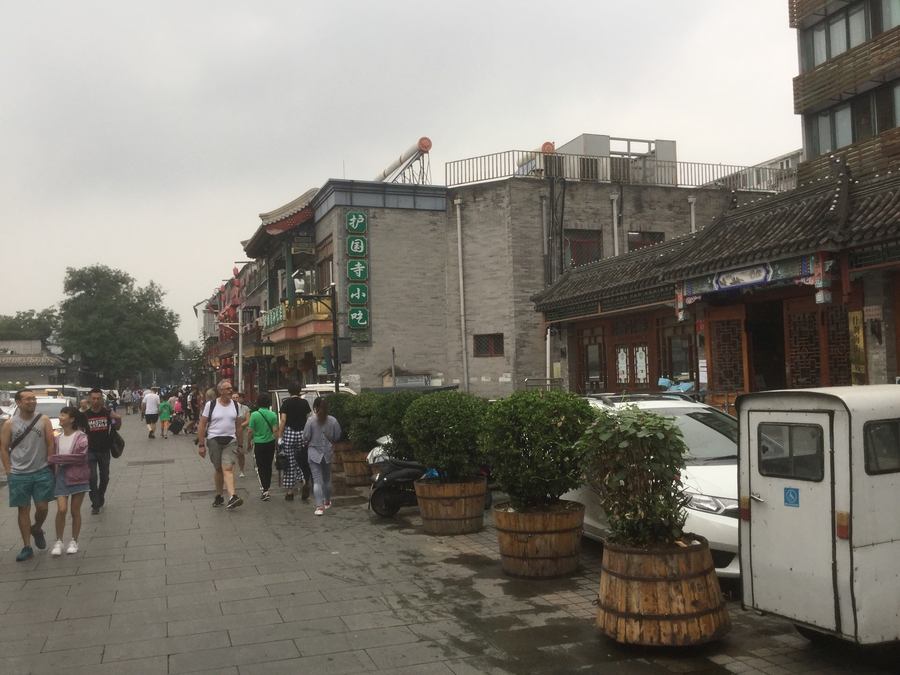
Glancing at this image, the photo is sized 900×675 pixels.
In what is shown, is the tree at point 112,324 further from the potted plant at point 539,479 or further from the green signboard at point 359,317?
the potted plant at point 539,479

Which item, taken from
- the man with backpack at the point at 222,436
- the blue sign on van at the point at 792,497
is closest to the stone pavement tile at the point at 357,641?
the blue sign on van at the point at 792,497

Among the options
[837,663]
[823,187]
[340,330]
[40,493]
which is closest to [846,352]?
[823,187]

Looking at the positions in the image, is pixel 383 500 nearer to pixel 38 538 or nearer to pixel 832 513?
pixel 38 538

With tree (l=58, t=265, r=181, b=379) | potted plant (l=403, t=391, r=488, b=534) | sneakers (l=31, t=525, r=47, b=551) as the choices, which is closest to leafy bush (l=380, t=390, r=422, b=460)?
potted plant (l=403, t=391, r=488, b=534)

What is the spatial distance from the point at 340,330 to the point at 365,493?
43.3ft

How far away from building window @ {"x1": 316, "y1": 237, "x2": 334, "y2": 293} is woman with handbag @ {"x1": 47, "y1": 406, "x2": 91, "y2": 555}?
18877 mm

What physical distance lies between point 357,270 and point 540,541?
65.6ft

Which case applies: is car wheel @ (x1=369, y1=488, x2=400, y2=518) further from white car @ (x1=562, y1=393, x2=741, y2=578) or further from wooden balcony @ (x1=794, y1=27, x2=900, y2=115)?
wooden balcony @ (x1=794, y1=27, x2=900, y2=115)

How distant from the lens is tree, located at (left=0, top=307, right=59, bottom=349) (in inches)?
Result: 3846

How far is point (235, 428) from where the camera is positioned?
1242cm

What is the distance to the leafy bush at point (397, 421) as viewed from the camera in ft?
37.6

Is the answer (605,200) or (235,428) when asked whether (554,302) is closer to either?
(605,200)

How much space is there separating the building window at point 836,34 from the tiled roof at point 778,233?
29.2 ft

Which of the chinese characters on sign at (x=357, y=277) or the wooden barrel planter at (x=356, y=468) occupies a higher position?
the chinese characters on sign at (x=357, y=277)
